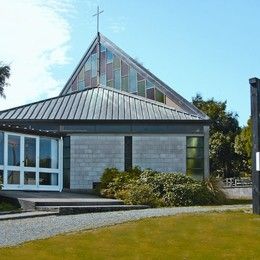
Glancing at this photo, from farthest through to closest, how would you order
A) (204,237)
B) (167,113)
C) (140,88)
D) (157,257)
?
(140,88) < (167,113) < (204,237) < (157,257)

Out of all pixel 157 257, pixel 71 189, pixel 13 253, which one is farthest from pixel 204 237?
pixel 71 189

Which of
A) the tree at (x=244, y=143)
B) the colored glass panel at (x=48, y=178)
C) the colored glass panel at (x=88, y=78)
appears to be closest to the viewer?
the colored glass panel at (x=48, y=178)

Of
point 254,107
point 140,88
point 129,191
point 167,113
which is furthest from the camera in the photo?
point 140,88

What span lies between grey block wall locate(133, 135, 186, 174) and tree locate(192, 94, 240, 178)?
1101 inches

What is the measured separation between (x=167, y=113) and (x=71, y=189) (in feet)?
21.5

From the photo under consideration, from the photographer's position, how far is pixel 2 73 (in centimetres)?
3812

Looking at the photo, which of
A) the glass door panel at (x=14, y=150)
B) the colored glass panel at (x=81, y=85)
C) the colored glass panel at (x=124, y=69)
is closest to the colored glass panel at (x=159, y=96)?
the colored glass panel at (x=124, y=69)

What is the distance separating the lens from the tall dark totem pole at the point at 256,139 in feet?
46.0

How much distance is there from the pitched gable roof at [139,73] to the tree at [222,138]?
68.1 feet

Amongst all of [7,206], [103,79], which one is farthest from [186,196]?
[103,79]

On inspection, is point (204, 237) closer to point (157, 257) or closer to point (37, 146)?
point (157, 257)

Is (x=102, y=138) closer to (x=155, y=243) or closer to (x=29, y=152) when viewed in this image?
(x=29, y=152)

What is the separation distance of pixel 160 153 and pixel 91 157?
352cm

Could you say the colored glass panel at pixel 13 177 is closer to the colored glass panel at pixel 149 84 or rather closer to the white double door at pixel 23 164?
the white double door at pixel 23 164
